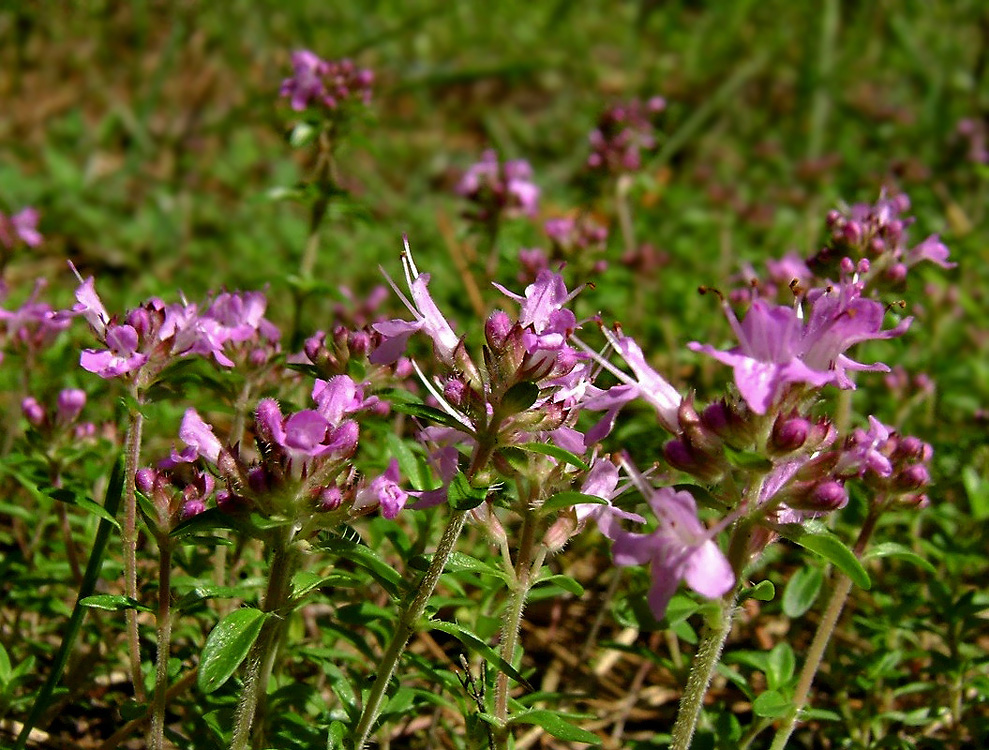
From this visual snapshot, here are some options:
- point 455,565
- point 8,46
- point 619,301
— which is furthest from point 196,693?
point 8,46

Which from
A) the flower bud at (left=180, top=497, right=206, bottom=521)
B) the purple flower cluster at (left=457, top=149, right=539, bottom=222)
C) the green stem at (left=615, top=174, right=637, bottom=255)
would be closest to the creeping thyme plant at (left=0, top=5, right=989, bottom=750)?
the flower bud at (left=180, top=497, right=206, bottom=521)

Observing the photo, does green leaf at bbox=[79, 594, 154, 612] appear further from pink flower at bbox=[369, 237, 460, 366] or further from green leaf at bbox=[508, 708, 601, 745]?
green leaf at bbox=[508, 708, 601, 745]

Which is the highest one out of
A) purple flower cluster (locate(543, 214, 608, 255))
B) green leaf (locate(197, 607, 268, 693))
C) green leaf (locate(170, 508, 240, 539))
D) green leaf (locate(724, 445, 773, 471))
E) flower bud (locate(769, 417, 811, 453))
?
flower bud (locate(769, 417, 811, 453))

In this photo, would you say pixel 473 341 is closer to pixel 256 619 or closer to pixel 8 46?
pixel 256 619

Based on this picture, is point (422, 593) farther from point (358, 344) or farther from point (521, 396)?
point (358, 344)

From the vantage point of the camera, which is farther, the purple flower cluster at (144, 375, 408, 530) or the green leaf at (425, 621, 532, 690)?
the green leaf at (425, 621, 532, 690)
